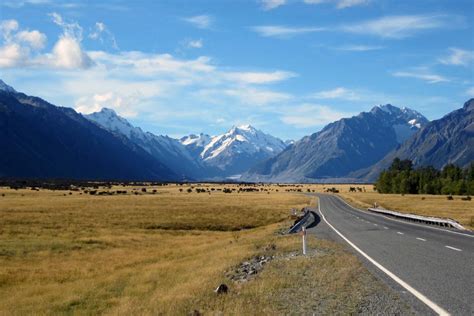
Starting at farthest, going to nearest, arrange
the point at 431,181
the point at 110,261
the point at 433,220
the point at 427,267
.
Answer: the point at 431,181
the point at 433,220
the point at 110,261
the point at 427,267

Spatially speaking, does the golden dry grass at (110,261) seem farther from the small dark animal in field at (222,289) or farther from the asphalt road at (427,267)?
the asphalt road at (427,267)

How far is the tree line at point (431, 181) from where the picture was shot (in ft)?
441

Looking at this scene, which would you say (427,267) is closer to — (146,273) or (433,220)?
(146,273)

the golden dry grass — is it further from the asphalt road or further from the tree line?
the tree line

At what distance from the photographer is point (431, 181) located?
14712 cm

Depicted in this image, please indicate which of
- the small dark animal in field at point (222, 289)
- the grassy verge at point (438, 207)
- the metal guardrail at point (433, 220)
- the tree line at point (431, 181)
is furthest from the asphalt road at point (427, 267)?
the tree line at point (431, 181)

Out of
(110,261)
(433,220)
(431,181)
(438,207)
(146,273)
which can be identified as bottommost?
(110,261)

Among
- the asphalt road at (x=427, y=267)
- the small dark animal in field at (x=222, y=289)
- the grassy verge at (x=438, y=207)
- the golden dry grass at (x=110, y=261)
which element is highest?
the asphalt road at (x=427, y=267)

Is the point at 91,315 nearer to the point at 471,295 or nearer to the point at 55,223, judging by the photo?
the point at 471,295

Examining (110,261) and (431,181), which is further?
(431,181)

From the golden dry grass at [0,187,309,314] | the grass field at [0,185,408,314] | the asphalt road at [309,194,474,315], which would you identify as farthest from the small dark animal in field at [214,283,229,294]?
the asphalt road at [309,194,474,315]

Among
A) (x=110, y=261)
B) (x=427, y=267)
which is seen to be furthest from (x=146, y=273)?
(x=427, y=267)

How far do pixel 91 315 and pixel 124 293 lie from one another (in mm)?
3122

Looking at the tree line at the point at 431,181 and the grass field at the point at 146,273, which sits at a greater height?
the tree line at the point at 431,181
